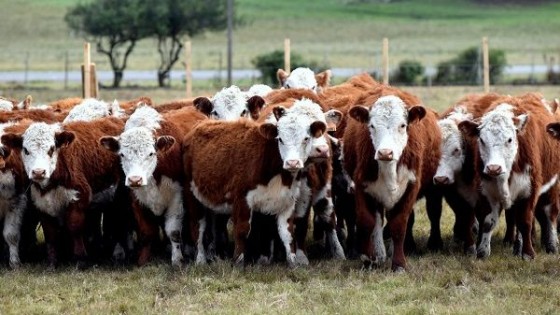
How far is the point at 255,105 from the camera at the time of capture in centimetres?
1291

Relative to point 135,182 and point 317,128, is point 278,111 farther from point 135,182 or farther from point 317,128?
point 135,182

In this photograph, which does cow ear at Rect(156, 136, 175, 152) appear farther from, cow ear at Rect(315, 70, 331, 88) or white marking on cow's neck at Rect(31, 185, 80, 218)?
cow ear at Rect(315, 70, 331, 88)

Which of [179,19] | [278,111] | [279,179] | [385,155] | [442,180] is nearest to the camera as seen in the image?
[385,155]

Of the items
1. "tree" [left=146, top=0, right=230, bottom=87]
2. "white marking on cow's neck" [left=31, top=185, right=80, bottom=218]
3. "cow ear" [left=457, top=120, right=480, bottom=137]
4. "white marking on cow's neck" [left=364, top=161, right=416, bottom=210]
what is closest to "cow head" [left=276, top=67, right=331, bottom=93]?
"cow ear" [left=457, top=120, right=480, bottom=137]

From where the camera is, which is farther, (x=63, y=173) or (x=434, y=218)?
(x=434, y=218)

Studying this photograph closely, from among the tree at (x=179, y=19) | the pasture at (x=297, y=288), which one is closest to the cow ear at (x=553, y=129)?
the pasture at (x=297, y=288)

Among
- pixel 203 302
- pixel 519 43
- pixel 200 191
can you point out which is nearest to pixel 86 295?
pixel 203 302

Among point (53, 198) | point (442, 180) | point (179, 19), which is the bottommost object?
point (53, 198)

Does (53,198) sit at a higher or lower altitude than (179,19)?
lower

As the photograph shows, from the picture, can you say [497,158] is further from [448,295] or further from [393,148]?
[448,295]

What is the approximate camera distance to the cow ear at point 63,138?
10898 millimetres

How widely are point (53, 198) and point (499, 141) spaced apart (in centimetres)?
451

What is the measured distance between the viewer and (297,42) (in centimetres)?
7531

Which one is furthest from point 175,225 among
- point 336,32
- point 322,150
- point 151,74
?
point 336,32
